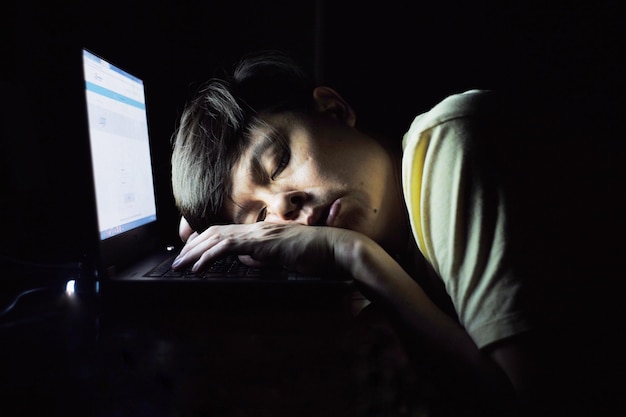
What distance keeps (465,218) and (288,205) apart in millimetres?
386

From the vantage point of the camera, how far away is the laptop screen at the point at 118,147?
85 cm

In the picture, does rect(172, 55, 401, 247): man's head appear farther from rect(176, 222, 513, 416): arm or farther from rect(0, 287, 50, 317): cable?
rect(0, 287, 50, 317): cable

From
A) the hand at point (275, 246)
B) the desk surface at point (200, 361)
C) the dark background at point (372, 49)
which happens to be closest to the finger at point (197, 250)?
the hand at point (275, 246)

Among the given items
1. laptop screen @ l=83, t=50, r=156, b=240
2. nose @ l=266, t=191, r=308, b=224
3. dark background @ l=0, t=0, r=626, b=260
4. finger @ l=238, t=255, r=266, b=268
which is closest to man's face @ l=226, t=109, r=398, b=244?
nose @ l=266, t=191, r=308, b=224

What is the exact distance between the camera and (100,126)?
878 millimetres

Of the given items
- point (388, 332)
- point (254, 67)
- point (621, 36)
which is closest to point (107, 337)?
point (388, 332)

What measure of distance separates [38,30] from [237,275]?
0.76 m

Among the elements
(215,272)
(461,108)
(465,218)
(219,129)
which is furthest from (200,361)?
(219,129)

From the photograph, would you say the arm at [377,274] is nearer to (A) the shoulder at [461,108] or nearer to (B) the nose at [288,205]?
(B) the nose at [288,205]

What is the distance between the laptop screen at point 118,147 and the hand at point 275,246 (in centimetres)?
20

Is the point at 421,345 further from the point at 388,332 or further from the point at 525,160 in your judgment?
the point at 525,160

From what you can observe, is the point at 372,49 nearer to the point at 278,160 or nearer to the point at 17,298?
Result: the point at 278,160

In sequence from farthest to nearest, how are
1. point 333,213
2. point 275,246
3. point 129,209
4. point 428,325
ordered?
point 129,209 → point 333,213 → point 275,246 → point 428,325

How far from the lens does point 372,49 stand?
55.1 inches
